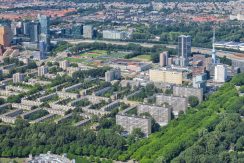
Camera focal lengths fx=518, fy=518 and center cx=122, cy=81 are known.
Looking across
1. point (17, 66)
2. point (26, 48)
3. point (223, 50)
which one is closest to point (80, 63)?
point (17, 66)

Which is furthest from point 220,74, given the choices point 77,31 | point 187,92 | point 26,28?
point 26,28

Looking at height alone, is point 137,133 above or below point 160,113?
below

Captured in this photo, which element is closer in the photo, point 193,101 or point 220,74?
point 193,101

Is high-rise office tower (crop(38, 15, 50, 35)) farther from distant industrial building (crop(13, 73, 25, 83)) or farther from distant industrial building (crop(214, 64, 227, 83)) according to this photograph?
distant industrial building (crop(214, 64, 227, 83))

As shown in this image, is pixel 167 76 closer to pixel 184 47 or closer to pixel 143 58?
pixel 184 47

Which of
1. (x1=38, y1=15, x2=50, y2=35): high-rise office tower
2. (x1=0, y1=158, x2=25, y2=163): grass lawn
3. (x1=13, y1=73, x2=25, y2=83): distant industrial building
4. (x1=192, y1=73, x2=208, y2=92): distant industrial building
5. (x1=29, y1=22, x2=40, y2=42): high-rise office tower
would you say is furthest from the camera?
(x1=38, y1=15, x2=50, y2=35): high-rise office tower

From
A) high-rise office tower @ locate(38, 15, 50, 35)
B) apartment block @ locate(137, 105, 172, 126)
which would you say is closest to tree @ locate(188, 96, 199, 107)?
apartment block @ locate(137, 105, 172, 126)

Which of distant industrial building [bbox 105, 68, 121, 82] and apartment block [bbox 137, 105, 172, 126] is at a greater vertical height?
distant industrial building [bbox 105, 68, 121, 82]
